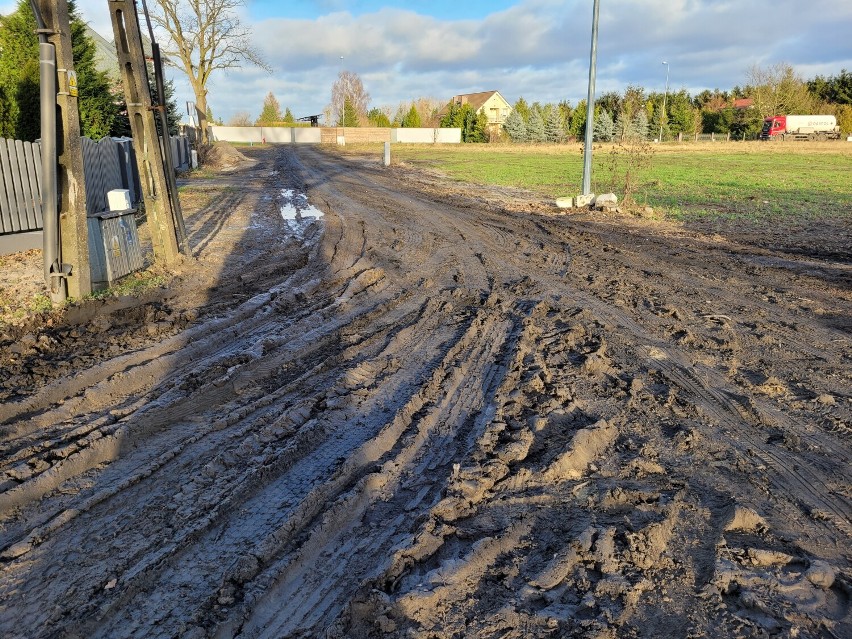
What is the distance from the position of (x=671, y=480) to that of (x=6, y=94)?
16137mm

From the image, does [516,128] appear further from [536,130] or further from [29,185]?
[29,185]

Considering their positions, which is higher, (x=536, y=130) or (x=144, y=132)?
(x=536, y=130)

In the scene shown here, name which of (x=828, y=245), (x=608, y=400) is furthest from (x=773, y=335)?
(x=828, y=245)

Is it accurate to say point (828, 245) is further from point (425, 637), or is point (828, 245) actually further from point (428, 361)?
point (425, 637)

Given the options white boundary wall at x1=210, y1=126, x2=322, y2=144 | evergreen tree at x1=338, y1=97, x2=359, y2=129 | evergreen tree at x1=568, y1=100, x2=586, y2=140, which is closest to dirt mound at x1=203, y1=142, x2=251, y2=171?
white boundary wall at x1=210, y1=126, x2=322, y2=144

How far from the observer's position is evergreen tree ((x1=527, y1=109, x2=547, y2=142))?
2872 inches

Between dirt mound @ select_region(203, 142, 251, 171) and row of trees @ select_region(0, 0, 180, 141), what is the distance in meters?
11.2

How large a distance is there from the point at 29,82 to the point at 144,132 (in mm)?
6785

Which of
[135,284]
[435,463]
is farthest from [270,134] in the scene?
[435,463]

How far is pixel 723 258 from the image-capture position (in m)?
11.0

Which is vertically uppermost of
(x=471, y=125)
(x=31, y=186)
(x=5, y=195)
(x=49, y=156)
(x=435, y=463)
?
(x=471, y=125)

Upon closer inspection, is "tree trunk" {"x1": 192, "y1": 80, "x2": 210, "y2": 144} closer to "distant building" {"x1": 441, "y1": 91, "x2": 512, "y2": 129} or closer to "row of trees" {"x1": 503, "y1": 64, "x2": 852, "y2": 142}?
"row of trees" {"x1": 503, "y1": 64, "x2": 852, "y2": 142}

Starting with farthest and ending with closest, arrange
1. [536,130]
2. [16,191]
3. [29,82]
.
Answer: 1. [536,130]
2. [29,82]
3. [16,191]

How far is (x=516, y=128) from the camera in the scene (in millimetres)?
73500
